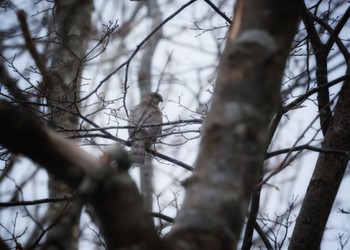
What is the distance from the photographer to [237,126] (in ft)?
5.36

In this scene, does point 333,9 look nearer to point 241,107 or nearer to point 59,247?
point 241,107

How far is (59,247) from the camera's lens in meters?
1.34

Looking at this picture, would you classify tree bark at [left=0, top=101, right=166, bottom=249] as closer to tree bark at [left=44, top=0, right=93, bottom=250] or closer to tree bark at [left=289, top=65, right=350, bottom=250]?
tree bark at [left=289, top=65, right=350, bottom=250]

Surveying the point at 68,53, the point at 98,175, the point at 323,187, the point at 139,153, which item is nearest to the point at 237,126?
the point at 98,175

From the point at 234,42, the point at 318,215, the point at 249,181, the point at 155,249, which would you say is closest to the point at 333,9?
the point at 318,215

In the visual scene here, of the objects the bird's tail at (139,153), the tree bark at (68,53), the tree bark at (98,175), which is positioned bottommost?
the tree bark at (98,175)

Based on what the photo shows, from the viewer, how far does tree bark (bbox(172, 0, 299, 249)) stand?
4.97 feet

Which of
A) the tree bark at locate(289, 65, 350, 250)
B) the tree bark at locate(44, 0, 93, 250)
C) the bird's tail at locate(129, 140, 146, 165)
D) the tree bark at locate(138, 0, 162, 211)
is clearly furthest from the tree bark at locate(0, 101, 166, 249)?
the tree bark at locate(138, 0, 162, 211)

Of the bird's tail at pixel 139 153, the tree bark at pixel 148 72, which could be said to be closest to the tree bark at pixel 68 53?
the bird's tail at pixel 139 153

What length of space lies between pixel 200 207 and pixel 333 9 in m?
4.13

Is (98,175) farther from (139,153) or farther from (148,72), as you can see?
(148,72)

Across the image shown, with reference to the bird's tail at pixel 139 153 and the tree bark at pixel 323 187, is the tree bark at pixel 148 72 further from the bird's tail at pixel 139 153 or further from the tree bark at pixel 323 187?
the tree bark at pixel 323 187

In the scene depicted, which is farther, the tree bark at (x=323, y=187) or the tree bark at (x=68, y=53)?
the tree bark at (x=68, y=53)

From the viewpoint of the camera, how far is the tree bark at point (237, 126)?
151cm
